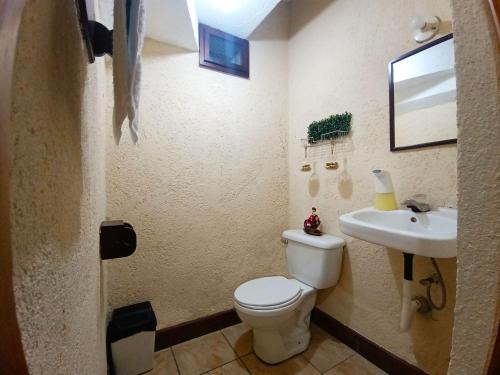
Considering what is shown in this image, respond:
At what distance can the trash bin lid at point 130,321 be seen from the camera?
3.76ft

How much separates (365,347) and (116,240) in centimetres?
149

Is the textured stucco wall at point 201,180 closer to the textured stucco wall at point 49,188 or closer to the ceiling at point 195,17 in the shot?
the ceiling at point 195,17

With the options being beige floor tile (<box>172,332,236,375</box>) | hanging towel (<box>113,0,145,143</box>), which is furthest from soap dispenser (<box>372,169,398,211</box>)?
beige floor tile (<box>172,332,236,375</box>)

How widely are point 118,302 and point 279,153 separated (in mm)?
1505

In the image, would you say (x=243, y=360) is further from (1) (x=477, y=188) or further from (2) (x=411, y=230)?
(1) (x=477, y=188)

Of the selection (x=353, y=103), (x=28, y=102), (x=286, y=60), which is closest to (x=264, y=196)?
(x=353, y=103)

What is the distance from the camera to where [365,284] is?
1.34 m

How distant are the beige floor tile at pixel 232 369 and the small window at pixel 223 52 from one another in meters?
1.92

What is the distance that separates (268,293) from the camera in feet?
4.29

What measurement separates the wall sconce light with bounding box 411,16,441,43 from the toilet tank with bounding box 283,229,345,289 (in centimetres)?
114

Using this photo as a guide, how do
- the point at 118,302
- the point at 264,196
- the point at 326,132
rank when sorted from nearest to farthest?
the point at 118,302, the point at 326,132, the point at 264,196

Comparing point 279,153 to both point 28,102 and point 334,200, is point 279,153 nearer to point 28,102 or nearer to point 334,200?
point 334,200

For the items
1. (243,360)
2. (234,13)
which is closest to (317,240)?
(243,360)

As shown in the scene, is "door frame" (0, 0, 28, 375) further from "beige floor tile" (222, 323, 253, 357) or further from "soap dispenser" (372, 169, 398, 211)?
"beige floor tile" (222, 323, 253, 357)
